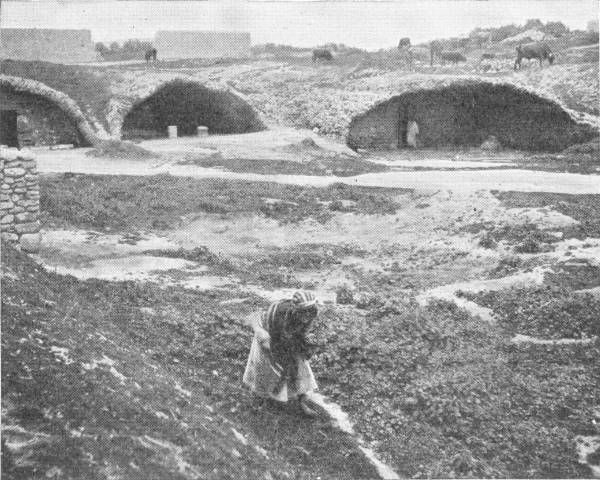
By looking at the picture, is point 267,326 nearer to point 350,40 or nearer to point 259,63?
point 259,63

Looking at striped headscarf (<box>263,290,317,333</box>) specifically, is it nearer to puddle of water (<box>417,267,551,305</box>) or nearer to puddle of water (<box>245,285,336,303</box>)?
puddle of water (<box>245,285,336,303</box>)

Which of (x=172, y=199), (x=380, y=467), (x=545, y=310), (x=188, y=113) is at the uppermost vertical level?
(x=188, y=113)

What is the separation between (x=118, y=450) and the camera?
524cm

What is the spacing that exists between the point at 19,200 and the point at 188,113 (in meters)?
20.5

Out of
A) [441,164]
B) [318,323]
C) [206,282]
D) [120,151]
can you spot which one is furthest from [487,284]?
[120,151]

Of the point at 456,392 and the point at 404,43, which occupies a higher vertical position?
the point at 404,43

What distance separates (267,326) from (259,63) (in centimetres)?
2961

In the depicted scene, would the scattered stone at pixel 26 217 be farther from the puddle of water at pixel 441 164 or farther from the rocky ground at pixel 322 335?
the puddle of water at pixel 441 164

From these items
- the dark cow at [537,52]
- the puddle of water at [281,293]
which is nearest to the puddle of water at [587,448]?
the puddle of water at [281,293]

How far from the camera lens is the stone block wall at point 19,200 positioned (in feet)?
37.9

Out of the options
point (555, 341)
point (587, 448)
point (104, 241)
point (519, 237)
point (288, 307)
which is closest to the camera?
point (288, 307)

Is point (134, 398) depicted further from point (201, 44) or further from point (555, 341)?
point (201, 44)

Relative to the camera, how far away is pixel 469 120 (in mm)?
29641

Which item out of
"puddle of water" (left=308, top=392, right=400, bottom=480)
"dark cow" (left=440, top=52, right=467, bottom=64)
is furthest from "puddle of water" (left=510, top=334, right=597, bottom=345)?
"dark cow" (left=440, top=52, right=467, bottom=64)
